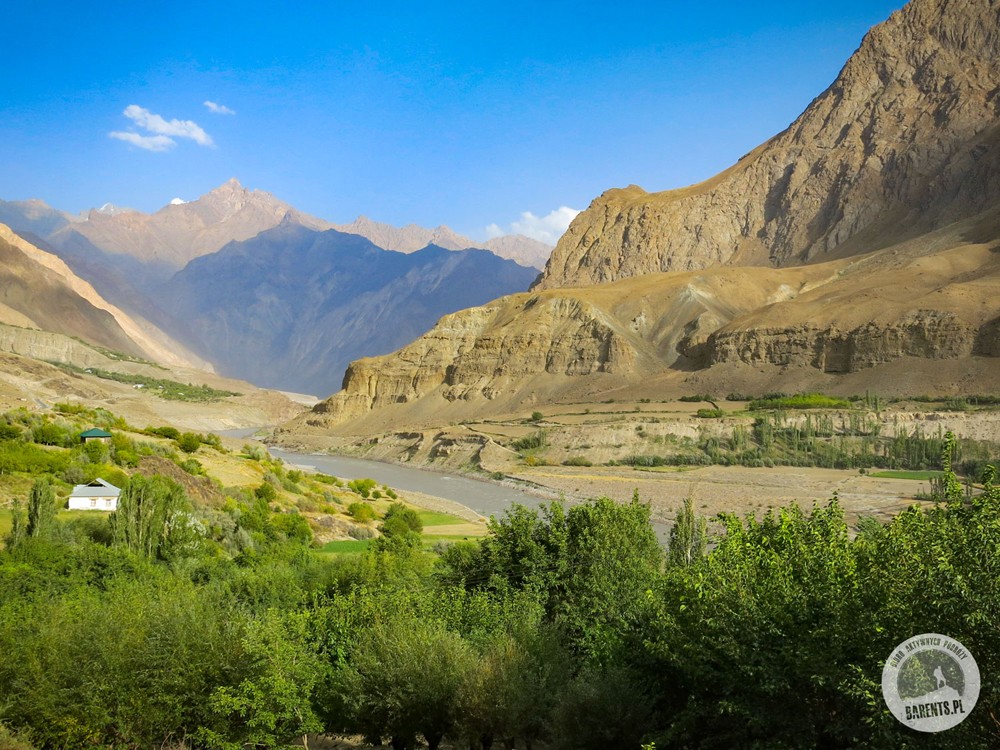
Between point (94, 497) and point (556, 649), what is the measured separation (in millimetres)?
21231

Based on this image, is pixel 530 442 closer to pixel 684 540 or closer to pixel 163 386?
pixel 684 540

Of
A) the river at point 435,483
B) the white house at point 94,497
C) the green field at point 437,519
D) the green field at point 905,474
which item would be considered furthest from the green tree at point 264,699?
the green field at point 905,474

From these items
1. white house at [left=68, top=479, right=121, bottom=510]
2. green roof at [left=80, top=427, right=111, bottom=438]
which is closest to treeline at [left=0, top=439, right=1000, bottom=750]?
white house at [left=68, top=479, right=121, bottom=510]

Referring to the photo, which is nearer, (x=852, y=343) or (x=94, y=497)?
(x=94, y=497)

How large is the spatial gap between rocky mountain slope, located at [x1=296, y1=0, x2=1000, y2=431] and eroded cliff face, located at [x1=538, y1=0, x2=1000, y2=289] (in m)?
0.35

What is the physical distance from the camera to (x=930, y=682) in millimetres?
9422

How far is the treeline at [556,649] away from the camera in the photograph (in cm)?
1027

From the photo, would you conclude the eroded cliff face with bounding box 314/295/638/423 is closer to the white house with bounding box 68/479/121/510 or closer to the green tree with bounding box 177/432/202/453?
the green tree with bounding box 177/432/202/453

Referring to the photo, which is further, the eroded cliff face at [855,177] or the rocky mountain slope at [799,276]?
the eroded cliff face at [855,177]

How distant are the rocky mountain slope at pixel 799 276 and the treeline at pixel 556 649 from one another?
85.4 metres

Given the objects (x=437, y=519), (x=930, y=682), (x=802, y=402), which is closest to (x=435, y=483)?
(x=437, y=519)

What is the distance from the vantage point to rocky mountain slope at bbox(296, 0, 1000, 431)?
105 meters

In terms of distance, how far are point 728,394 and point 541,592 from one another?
8934cm

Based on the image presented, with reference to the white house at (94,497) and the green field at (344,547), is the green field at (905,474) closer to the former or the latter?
the green field at (344,547)
